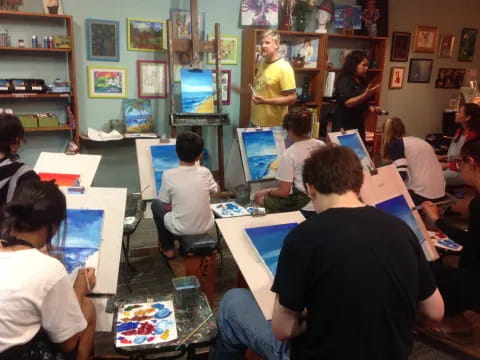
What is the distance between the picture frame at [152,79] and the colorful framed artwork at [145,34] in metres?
0.14

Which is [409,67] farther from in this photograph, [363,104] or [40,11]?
[40,11]

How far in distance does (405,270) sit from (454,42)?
5.79 metres

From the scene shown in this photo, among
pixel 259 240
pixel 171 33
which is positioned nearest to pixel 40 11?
pixel 171 33

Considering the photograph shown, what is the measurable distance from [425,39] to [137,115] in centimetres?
395

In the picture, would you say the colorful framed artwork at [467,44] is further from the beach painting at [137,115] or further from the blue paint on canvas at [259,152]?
the beach painting at [137,115]

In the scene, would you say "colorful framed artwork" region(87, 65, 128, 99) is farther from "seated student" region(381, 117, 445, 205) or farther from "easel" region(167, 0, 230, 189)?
"seated student" region(381, 117, 445, 205)

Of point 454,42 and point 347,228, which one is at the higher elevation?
point 454,42

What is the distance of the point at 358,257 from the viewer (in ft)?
3.67

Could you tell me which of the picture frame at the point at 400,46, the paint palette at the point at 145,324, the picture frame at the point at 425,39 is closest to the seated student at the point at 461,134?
the picture frame at the point at 400,46

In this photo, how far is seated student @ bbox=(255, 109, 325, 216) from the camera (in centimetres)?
264

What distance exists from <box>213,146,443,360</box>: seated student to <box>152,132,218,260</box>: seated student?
3.89ft

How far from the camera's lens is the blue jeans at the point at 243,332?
1.50m

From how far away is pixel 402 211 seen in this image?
2.29 meters

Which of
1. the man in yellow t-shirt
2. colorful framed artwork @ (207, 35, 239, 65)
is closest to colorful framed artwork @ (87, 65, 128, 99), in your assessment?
colorful framed artwork @ (207, 35, 239, 65)
